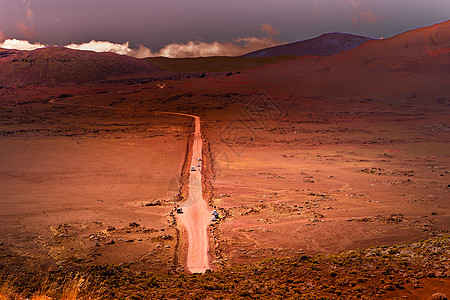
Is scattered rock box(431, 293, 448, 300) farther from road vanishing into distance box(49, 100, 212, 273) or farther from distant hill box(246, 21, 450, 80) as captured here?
distant hill box(246, 21, 450, 80)

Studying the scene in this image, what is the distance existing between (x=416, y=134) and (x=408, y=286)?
48302mm

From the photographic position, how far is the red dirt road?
54.6 ft

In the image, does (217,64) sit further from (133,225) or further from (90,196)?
(133,225)

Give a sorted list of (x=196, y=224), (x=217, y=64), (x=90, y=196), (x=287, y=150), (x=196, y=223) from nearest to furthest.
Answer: (x=196, y=224)
(x=196, y=223)
(x=90, y=196)
(x=287, y=150)
(x=217, y=64)

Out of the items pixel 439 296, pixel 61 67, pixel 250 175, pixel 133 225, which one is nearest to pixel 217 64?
pixel 61 67

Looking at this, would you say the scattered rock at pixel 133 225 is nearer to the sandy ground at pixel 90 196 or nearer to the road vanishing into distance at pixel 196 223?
the sandy ground at pixel 90 196

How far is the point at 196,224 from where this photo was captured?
838 inches

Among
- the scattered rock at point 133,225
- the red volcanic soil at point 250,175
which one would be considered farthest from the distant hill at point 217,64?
the scattered rock at point 133,225

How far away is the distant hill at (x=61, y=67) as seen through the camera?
431 ft

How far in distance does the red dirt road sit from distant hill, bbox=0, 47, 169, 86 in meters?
120

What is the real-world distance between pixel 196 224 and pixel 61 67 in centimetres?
13964

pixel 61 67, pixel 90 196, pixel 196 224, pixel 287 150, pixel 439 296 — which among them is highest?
pixel 61 67

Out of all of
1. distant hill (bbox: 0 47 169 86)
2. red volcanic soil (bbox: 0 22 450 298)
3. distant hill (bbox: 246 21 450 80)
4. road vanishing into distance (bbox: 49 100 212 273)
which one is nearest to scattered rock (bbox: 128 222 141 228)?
red volcanic soil (bbox: 0 22 450 298)

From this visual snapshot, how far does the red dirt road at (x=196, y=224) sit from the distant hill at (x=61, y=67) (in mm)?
120227
